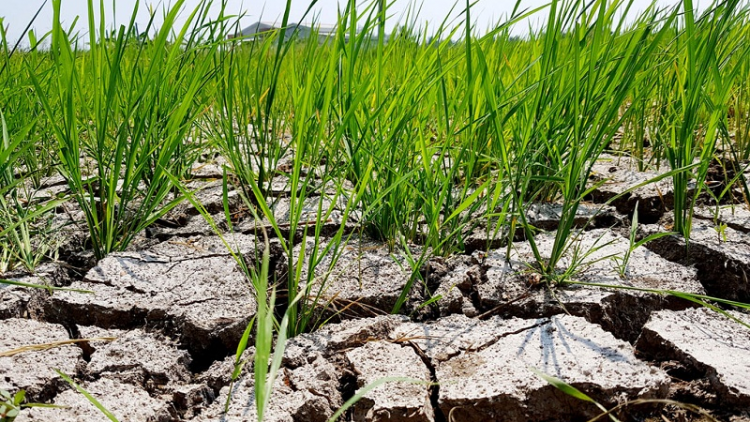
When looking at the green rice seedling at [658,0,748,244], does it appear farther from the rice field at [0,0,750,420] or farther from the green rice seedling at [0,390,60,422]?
the green rice seedling at [0,390,60,422]

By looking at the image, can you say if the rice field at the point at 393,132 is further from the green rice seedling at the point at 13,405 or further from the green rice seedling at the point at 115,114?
the green rice seedling at the point at 13,405

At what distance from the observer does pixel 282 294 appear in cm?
119

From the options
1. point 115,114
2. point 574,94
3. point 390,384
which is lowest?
point 390,384

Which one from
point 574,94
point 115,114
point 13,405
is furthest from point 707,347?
point 115,114

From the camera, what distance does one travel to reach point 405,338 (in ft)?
3.43

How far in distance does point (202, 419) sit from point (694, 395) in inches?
28.1

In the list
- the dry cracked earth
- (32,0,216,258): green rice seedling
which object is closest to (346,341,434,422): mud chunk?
the dry cracked earth

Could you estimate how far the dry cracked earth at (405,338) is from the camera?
890mm

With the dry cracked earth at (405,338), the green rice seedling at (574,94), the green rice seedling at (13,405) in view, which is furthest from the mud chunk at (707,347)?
the green rice seedling at (13,405)

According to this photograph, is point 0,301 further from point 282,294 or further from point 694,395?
point 694,395

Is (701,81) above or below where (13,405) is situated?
above

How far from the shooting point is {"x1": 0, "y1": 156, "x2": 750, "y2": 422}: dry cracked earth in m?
0.89

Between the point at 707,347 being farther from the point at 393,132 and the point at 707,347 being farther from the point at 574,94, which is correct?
the point at 393,132

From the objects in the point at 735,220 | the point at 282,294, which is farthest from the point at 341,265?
the point at 735,220
